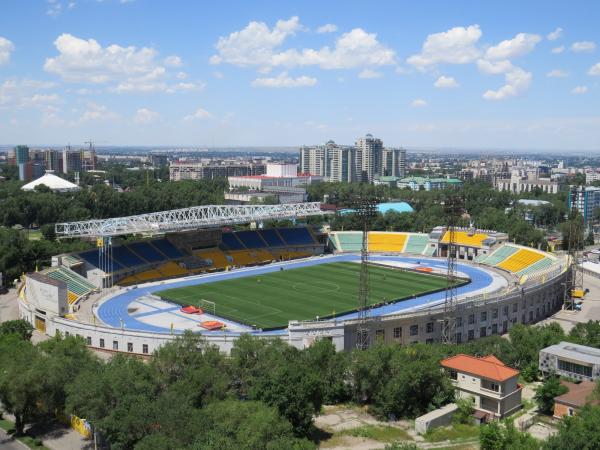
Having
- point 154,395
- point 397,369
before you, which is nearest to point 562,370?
point 397,369

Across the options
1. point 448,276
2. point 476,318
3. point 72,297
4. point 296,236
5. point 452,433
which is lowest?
point 452,433

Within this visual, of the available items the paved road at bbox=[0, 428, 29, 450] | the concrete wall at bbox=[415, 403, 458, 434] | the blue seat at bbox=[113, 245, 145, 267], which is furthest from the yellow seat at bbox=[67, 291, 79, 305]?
the concrete wall at bbox=[415, 403, 458, 434]

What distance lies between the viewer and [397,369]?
36.1m

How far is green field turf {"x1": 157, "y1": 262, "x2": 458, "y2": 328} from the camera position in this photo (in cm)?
5709

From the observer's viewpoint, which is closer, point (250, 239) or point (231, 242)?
point (231, 242)

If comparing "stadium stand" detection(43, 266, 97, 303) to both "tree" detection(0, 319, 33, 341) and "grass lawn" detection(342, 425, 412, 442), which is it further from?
"grass lawn" detection(342, 425, 412, 442)

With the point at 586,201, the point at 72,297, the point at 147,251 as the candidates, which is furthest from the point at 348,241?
the point at 586,201

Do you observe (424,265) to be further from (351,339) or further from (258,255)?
(351,339)

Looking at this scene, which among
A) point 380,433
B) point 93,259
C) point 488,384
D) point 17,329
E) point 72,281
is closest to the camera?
point 380,433

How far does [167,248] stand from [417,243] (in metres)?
36.4

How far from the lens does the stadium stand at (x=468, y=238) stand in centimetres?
8206

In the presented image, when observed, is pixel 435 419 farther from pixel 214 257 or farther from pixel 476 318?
pixel 214 257

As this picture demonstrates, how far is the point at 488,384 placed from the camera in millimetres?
35750

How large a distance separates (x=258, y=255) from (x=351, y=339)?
3802 centimetres
